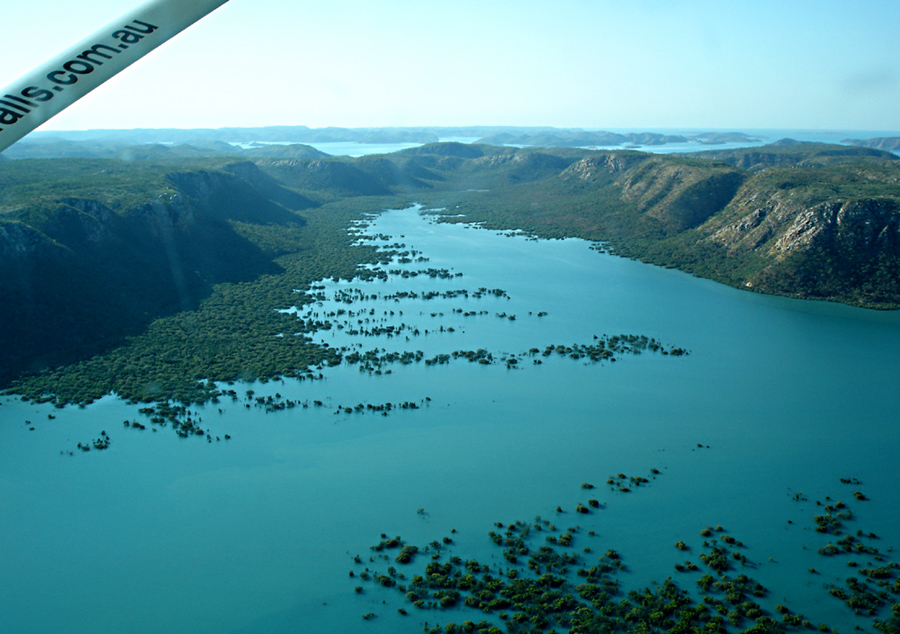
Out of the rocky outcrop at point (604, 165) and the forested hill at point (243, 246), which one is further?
the rocky outcrop at point (604, 165)

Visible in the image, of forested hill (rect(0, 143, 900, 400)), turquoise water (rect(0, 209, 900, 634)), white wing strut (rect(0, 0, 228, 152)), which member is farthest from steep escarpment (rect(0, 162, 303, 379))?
white wing strut (rect(0, 0, 228, 152))

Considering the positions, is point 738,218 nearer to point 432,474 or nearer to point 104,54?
point 432,474

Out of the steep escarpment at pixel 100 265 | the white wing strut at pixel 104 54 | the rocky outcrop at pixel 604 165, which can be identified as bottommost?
the steep escarpment at pixel 100 265

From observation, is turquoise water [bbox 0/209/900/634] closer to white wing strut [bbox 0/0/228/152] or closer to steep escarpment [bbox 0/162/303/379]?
steep escarpment [bbox 0/162/303/379]

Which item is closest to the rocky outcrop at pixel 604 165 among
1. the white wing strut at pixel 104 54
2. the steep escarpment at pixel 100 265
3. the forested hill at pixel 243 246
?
the forested hill at pixel 243 246

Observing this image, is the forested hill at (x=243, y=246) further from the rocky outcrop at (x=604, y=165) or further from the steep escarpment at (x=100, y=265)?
the rocky outcrop at (x=604, y=165)

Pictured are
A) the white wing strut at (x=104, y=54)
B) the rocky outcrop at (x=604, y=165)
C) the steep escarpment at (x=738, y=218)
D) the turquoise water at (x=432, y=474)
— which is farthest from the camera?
the rocky outcrop at (x=604, y=165)

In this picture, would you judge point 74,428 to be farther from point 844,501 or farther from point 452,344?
point 844,501

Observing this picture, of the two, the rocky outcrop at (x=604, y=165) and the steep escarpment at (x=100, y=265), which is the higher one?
the rocky outcrop at (x=604, y=165)
